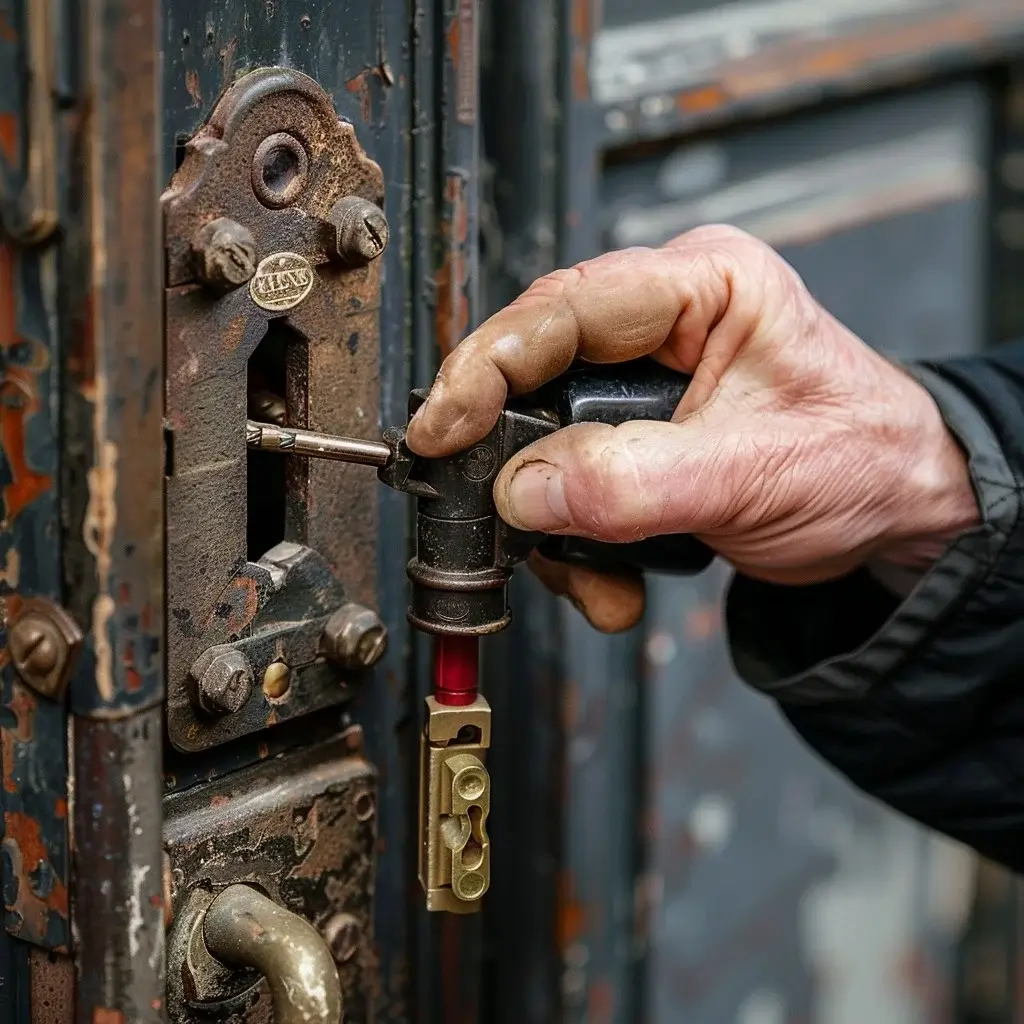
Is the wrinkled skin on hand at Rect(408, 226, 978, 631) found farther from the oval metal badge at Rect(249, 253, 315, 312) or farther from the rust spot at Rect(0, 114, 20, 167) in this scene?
the rust spot at Rect(0, 114, 20, 167)

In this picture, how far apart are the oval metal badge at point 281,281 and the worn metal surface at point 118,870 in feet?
0.68

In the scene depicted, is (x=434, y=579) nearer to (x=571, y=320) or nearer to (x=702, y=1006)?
(x=571, y=320)

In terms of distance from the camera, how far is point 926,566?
3.43 ft

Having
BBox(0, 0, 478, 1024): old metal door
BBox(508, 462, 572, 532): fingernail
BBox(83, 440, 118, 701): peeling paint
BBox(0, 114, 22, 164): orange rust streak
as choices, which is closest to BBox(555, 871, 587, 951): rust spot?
BBox(0, 0, 478, 1024): old metal door

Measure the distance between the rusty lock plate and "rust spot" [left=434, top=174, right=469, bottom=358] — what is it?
7 centimetres

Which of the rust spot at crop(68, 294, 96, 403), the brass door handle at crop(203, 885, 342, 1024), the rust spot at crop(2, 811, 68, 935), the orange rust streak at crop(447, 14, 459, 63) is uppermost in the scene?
the orange rust streak at crop(447, 14, 459, 63)

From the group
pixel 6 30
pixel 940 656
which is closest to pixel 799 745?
pixel 940 656

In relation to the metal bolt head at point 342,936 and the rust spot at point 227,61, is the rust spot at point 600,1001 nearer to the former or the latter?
the metal bolt head at point 342,936

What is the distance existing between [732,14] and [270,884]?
0.91 meters

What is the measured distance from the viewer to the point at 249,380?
0.84 metres

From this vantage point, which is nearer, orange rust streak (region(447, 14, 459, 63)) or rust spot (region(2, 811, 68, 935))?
rust spot (region(2, 811, 68, 935))

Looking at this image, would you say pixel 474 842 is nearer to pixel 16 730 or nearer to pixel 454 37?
pixel 16 730

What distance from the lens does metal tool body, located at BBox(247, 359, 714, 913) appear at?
782mm

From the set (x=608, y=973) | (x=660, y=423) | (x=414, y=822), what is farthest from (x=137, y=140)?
(x=608, y=973)
